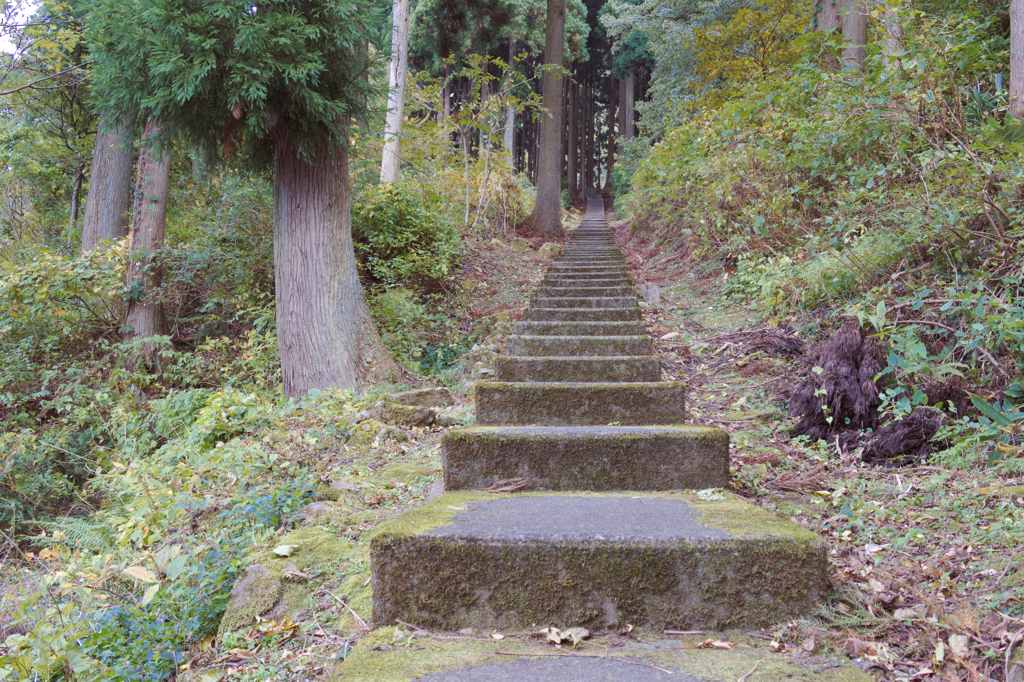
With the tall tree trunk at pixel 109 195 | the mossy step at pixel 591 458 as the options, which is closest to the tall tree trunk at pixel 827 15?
the mossy step at pixel 591 458

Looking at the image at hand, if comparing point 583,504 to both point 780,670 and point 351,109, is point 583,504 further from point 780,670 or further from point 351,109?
point 351,109

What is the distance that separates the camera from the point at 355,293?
18.2 feet

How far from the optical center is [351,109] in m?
4.93

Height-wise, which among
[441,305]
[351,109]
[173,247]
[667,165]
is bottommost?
[441,305]

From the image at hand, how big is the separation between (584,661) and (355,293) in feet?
14.6

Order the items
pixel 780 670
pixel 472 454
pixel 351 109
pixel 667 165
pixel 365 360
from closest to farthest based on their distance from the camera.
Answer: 1. pixel 780 670
2. pixel 472 454
3. pixel 351 109
4. pixel 365 360
5. pixel 667 165

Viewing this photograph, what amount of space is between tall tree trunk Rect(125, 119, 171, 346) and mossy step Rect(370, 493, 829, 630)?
250 inches

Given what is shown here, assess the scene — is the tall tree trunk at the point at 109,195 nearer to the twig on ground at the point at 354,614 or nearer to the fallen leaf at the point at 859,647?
the twig on ground at the point at 354,614

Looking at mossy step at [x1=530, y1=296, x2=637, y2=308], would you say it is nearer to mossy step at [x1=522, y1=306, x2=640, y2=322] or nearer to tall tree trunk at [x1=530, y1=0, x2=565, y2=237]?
mossy step at [x1=522, y1=306, x2=640, y2=322]

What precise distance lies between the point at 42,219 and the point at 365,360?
31.9ft

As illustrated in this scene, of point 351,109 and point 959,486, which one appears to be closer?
point 959,486

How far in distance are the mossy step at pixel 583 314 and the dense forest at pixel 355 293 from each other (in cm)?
46

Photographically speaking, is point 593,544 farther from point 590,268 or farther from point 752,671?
point 590,268

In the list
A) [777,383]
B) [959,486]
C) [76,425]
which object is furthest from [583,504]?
[76,425]
